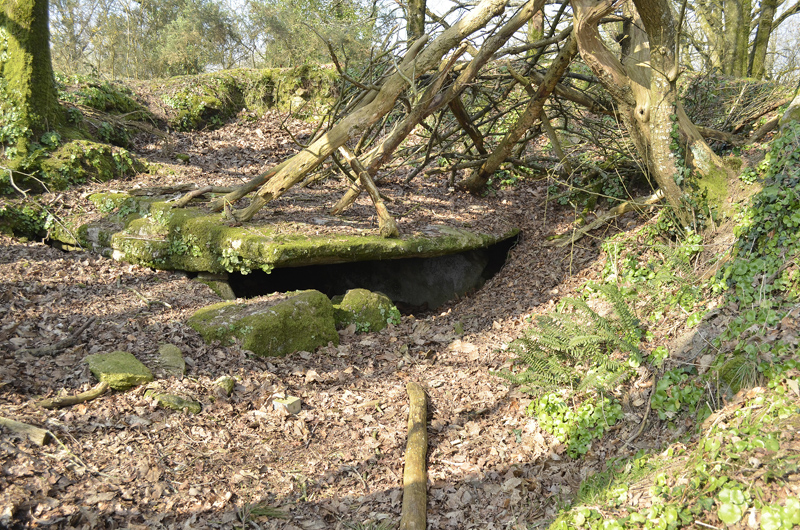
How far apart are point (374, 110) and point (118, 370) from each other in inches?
167

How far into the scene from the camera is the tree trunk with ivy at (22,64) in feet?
23.3

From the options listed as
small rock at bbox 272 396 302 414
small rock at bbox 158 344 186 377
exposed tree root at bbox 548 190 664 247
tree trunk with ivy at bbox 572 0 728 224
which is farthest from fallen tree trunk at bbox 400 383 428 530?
tree trunk with ivy at bbox 572 0 728 224

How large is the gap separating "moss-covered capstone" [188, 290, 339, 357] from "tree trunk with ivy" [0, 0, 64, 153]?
4547mm

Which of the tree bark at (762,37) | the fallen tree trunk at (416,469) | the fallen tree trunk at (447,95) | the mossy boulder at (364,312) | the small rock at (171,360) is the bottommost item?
the fallen tree trunk at (416,469)

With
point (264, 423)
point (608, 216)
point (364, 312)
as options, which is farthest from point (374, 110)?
point (264, 423)

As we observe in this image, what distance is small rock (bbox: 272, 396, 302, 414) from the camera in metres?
4.49

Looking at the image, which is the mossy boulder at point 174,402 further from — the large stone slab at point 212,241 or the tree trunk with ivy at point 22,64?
the tree trunk with ivy at point 22,64

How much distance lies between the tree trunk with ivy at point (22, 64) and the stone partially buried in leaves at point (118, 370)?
469 centimetres

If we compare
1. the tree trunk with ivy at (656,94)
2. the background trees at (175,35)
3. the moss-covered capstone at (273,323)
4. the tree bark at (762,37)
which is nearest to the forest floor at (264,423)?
the moss-covered capstone at (273,323)

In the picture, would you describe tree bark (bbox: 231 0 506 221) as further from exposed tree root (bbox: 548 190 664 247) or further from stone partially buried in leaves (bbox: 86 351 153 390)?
exposed tree root (bbox: 548 190 664 247)

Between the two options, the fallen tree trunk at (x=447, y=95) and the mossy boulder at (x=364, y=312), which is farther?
the fallen tree trunk at (x=447, y=95)

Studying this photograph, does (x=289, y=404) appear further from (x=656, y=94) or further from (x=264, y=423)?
(x=656, y=94)

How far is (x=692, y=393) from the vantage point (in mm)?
3432

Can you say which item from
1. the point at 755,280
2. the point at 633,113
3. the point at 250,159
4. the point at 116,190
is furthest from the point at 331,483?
the point at 250,159
